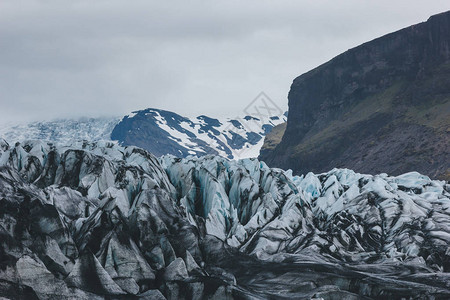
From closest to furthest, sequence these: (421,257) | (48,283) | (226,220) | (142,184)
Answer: (48,283) < (421,257) < (142,184) < (226,220)

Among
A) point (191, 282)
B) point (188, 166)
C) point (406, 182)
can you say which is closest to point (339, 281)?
point (191, 282)

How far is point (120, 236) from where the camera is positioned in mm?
42625

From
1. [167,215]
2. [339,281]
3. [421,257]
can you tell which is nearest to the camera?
→ [339,281]

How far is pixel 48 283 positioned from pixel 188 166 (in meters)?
43.8

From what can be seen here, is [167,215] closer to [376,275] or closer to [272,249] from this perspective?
[272,249]

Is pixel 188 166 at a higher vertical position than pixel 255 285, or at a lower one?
higher

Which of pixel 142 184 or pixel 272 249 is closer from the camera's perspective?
pixel 272 249

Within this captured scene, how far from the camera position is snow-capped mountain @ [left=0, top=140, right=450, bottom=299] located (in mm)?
38281

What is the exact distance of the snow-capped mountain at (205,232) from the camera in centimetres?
3828

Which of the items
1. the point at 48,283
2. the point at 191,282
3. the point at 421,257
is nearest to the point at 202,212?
the point at 421,257

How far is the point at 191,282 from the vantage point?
126 feet

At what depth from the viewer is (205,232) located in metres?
59.8

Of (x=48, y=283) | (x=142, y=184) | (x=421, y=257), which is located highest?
(x=142, y=184)

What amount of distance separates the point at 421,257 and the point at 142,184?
2892 cm
